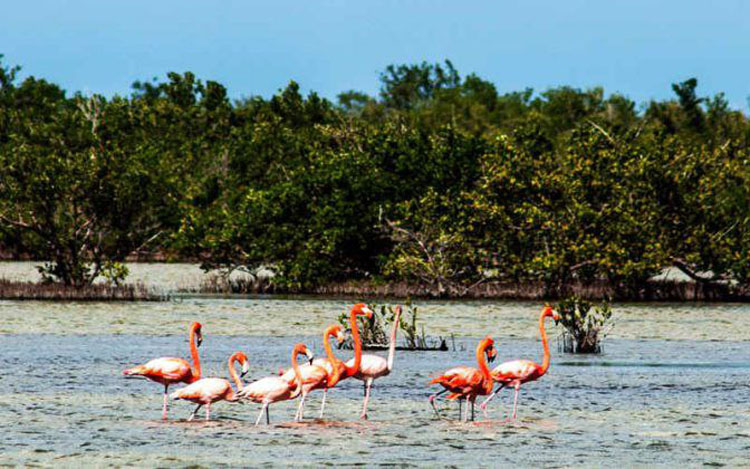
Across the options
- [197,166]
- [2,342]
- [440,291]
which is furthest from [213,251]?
[197,166]

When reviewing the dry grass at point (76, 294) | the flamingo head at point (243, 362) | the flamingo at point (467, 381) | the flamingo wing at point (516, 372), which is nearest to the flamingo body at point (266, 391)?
the flamingo head at point (243, 362)

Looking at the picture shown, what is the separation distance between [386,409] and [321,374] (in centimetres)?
174

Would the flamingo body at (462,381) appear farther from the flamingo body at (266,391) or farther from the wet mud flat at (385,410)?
the flamingo body at (266,391)

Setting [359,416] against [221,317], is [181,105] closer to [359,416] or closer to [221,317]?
[221,317]

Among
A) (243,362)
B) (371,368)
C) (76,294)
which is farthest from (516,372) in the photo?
(76,294)

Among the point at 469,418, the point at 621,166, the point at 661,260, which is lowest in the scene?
the point at 469,418

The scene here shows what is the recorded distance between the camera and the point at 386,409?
15.9m

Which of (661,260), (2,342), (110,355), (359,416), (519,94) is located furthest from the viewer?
(519,94)

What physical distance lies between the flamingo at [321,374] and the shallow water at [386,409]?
16.0 inches

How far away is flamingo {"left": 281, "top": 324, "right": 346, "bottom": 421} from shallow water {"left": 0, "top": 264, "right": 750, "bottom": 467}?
1.34 feet

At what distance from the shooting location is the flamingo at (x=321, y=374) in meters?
14.3

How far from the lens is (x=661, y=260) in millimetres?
40094

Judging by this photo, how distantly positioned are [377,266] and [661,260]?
9220 mm

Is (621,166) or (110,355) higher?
(621,166)
